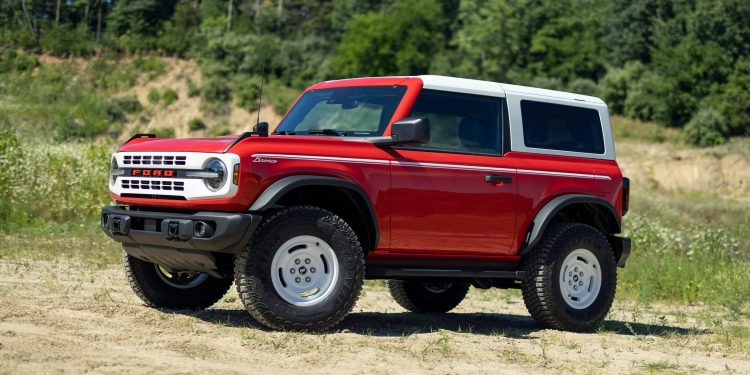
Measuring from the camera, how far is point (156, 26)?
7962cm

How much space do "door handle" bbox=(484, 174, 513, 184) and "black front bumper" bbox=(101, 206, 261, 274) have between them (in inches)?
87.7

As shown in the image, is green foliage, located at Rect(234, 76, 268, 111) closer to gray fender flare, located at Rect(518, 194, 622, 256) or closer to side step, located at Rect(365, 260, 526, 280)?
gray fender flare, located at Rect(518, 194, 622, 256)

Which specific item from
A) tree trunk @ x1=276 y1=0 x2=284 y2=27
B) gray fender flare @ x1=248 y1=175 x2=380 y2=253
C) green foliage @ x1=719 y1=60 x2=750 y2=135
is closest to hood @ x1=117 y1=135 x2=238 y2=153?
gray fender flare @ x1=248 y1=175 x2=380 y2=253

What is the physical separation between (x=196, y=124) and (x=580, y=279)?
61.5 metres

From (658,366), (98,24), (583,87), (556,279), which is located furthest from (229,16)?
(658,366)

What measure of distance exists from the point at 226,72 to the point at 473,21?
78.2 ft

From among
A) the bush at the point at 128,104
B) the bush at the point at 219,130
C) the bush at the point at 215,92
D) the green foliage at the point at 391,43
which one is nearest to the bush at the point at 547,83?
the green foliage at the point at 391,43

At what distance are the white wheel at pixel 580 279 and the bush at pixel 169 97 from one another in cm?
6525

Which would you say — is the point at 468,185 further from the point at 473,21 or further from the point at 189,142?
the point at 473,21

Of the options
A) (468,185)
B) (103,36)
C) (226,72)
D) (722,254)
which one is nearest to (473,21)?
(226,72)

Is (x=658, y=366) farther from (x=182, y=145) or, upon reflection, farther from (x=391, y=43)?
(x=391, y=43)

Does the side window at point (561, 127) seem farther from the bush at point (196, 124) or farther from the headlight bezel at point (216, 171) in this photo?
the bush at point (196, 124)

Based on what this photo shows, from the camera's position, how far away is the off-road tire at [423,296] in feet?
36.1

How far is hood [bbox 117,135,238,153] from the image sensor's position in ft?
25.6
